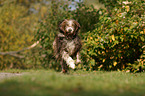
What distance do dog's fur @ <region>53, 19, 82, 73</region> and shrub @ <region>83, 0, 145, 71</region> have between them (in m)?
1.91

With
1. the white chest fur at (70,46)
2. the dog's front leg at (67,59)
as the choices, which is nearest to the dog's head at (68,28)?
the white chest fur at (70,46)

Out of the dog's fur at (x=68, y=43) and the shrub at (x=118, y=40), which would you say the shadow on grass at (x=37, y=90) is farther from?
the shrub at (x=118, y=40)

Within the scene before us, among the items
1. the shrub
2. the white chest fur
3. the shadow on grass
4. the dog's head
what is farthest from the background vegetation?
the shadow on grass

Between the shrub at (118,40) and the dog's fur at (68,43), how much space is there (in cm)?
191

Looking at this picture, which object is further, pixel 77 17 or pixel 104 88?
pixel 77 17

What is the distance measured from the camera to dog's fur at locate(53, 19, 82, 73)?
830 cm

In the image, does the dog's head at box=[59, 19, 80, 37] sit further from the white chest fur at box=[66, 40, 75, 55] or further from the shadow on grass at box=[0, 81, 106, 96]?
the shadow on grass at box=[0, 81, 106, 96]

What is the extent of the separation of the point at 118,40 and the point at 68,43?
120 inches

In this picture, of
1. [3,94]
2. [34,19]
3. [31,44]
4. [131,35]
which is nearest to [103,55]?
[131,35]

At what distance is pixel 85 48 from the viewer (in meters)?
11.0

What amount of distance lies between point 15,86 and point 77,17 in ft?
28.4

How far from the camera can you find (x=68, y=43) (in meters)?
8.44

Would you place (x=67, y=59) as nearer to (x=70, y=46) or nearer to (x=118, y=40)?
(x=70, y=46)

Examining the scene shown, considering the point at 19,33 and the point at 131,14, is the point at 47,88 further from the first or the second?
the point at 19,33
